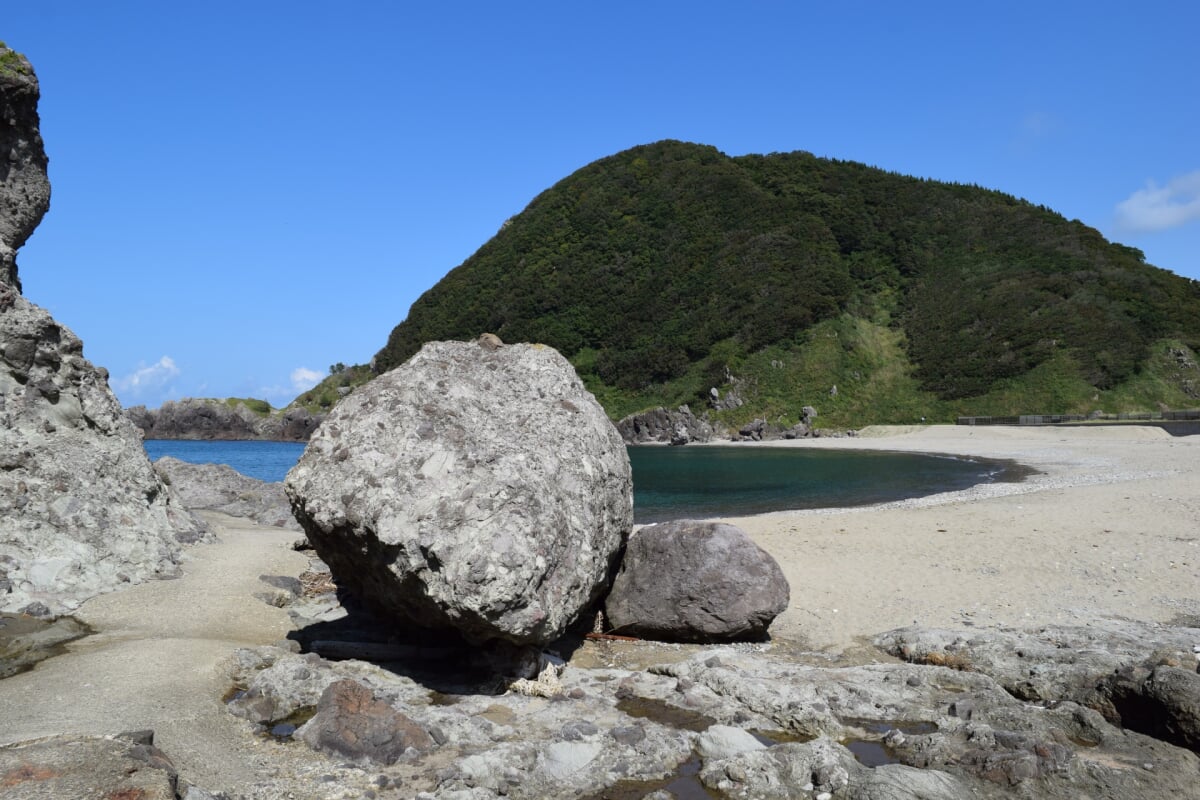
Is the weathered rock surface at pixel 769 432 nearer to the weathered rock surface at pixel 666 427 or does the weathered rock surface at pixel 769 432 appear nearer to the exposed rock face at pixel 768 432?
the exposed rock face at pixel 768 432

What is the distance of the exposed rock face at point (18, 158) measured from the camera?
13148 millimetres

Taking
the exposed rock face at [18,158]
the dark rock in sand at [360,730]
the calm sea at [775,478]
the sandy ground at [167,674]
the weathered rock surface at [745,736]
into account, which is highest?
the exposed rock face at [18,158]

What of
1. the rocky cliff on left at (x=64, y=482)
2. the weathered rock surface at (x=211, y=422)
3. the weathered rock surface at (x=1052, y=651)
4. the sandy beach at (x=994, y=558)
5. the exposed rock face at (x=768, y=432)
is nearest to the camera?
the weathered rock surface at (x=1052, y=651)

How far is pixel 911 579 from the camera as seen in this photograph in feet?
46.5

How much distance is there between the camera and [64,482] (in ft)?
34.7

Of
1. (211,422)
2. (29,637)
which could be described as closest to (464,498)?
(29,637)

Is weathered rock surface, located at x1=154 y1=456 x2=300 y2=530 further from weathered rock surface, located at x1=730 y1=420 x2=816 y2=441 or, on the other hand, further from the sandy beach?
weathered rock surface, located at x1=730 y1=420 x2=816 y2=441

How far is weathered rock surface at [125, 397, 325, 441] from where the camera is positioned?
323 feet

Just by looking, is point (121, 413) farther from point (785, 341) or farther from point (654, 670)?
point (785, 341)

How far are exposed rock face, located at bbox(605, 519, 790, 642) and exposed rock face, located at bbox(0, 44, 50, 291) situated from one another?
11.6 m

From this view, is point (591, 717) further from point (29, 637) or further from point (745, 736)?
point (29, 637)

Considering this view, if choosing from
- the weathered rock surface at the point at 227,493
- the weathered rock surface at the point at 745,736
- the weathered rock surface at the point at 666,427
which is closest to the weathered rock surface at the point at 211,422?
the weathered rock surface at the point at 666,427

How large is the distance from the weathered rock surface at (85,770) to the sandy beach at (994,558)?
8.20 meters

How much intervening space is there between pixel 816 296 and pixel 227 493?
7310 cm
